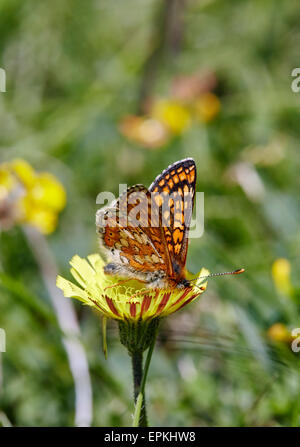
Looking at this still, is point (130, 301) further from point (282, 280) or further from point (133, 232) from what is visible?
point (282, 280)

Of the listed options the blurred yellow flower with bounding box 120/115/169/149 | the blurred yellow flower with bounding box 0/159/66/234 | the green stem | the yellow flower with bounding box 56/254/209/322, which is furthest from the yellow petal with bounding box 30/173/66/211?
the green stem

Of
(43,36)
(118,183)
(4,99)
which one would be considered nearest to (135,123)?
(118,183)

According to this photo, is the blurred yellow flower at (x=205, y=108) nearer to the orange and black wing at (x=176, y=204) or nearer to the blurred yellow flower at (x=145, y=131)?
the blurred yellow flower at (x=145, y=131)

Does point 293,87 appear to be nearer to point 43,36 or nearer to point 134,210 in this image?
point 43,36

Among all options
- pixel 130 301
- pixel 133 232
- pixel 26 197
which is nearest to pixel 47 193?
pixel 26 197

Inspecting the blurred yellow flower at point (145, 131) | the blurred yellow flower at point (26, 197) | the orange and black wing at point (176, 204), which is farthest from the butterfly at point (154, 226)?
the blurred yellow flower at point (145, 131)

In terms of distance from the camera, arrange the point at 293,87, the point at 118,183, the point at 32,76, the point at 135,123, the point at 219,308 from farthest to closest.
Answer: the point at 32,76, the point at 293,87, the point at 135,123, the point at 118,183, the point at 219,308
